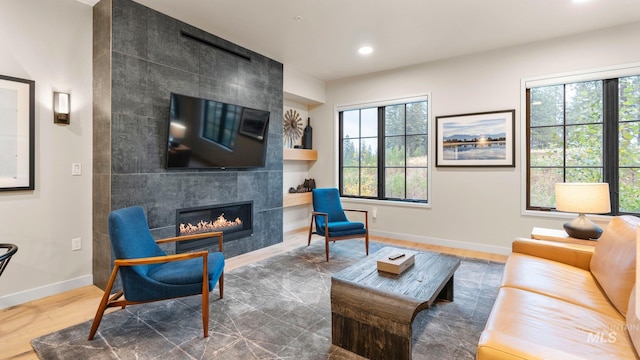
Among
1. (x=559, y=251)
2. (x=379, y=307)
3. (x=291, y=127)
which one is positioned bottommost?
(x=379, y=307)

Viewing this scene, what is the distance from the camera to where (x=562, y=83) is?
371 centimetres

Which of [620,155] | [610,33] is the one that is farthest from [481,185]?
[610,33]

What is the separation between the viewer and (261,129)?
4.22 m

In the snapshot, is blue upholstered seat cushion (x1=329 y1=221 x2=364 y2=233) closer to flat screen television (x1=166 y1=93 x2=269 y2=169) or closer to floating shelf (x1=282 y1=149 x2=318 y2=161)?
flat screen television (x1=166 y1=93 x2=269 y2=169)

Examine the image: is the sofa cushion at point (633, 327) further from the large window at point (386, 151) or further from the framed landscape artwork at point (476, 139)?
the large window at point (386, 151)

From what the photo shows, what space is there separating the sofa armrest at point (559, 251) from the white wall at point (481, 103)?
5.45 ft

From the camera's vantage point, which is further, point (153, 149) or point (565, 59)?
point (565, 59)

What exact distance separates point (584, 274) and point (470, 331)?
35.1 inches

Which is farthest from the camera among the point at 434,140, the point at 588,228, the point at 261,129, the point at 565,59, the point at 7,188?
the point at 434,140

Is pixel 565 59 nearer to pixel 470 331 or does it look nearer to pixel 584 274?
pixel 584 274

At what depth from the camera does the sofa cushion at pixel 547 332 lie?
1132mm

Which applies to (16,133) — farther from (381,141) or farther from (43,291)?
(381,141)

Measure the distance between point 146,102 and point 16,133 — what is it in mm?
1028

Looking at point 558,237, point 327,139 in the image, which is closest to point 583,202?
point 558,237
